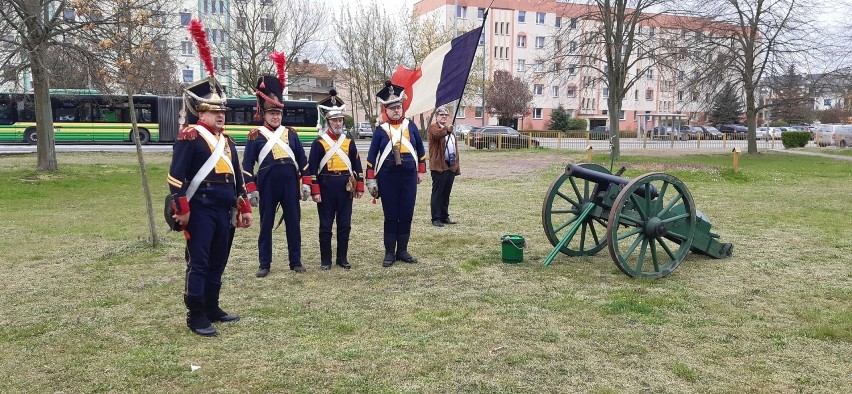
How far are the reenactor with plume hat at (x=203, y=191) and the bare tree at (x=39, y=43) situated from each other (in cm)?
1050

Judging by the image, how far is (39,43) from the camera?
1480cm

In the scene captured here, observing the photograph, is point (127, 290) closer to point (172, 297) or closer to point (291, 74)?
point (172, 297)

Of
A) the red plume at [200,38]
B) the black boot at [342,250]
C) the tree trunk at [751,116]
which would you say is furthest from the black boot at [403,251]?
the tree trunk at [751,116]

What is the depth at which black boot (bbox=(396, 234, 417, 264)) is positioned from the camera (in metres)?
7.26

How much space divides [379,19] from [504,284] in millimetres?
36045

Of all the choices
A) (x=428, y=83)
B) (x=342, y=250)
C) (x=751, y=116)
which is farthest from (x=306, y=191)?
Result: (x=751, y=116)

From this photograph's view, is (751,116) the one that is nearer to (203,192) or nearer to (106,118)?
(203,192)

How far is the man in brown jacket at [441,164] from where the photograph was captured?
Result: 972 centimetres

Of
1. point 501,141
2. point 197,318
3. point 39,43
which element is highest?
point 39,43

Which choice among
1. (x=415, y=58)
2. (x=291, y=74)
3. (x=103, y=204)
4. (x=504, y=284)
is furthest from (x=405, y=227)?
(x=415, y=58)

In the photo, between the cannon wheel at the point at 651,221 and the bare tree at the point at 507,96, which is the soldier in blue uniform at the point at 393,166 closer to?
the cannon wheel at the point at 651,221

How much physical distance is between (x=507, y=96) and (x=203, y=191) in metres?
51.3

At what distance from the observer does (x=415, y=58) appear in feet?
136

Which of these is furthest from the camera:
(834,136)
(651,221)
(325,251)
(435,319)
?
(834,136)
